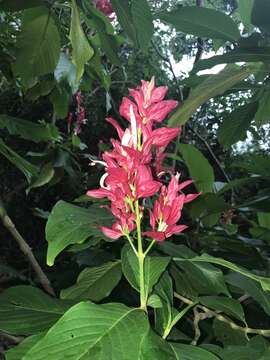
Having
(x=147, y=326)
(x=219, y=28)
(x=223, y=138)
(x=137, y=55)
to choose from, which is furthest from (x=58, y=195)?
(x=147, y=326)

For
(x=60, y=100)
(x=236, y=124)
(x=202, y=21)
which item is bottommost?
(x=236, y=124)

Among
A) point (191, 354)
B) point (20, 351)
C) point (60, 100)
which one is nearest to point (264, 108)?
point (60, 100)

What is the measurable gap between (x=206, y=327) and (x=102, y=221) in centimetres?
54

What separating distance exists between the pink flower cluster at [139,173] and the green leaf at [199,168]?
33.1 inches

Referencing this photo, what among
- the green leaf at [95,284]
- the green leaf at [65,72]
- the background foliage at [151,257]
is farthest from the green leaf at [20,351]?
the green leaf at [65,72]

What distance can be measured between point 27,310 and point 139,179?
10.9 inches

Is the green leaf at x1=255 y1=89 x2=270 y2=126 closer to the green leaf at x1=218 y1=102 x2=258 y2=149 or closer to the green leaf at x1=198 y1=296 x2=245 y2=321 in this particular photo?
the green leaf at x1=218 y1=102 x2=258 y2=149

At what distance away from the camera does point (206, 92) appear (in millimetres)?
1019

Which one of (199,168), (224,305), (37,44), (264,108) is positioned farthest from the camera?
(199,168)

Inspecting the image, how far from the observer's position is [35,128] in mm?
1656

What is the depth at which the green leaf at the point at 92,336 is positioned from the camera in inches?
19.1

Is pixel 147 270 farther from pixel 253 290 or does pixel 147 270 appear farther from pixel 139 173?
pixel 253 290

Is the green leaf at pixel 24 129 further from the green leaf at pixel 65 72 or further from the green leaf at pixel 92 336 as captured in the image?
the green leaf at pixel 92 336

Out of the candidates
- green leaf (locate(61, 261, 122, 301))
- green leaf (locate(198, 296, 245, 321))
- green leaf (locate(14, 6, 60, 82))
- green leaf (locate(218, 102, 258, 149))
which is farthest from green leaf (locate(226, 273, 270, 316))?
green leaf (locate(14, 6, 60, 82))
